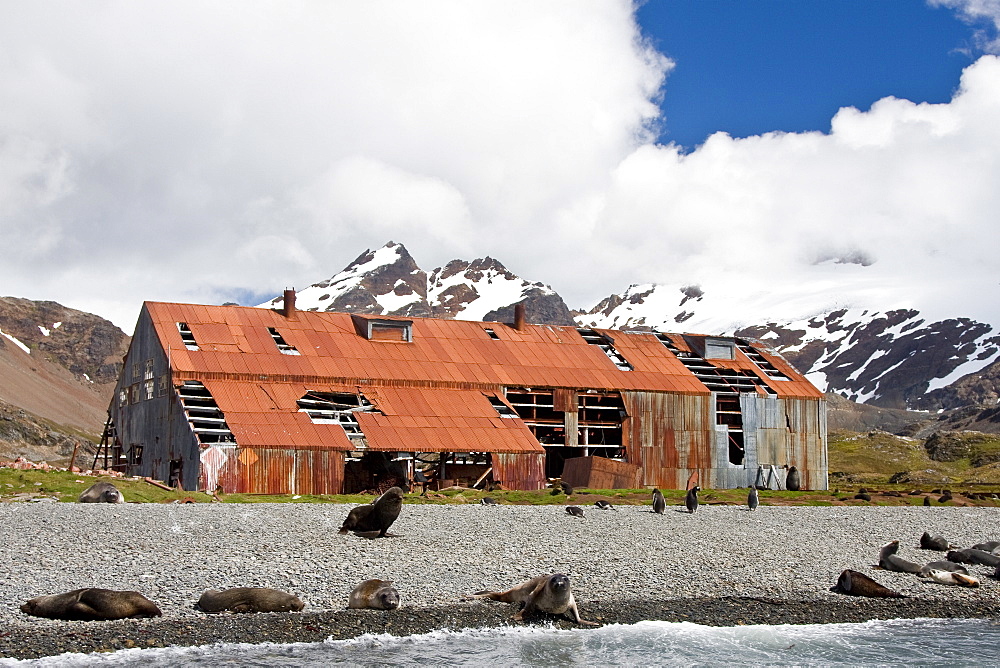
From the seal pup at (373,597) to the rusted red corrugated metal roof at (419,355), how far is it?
3246cm

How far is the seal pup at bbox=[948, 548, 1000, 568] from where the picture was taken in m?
28.4

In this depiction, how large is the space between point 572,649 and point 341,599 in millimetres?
4556

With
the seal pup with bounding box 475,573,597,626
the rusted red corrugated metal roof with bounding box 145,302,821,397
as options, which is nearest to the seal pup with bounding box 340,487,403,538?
the seal pup with bounding box 475,573,597,626

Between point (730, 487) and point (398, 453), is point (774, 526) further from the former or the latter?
point (730, 487)

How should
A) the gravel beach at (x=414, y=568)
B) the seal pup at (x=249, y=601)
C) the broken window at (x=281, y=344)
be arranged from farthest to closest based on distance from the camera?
the broken window at (x=281, y=344), the seal pup at (x=249, y=601), the gravel beach at (x=414, y=568)

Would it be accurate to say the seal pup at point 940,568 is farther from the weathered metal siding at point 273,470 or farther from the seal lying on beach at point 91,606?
the weathered metal siding at point 273,470

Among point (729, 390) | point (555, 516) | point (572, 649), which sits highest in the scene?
point (729, 390)

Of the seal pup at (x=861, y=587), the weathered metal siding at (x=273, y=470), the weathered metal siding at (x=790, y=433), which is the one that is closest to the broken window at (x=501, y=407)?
the weathered metal siding at (x=273, y=470)

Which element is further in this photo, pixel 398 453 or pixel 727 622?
pixel 398 453

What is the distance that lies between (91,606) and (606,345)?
163 feet

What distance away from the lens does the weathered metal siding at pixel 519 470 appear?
51.9 metres

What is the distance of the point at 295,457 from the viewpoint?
46812 millimetres

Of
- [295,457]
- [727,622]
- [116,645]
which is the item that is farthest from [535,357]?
[116,645]

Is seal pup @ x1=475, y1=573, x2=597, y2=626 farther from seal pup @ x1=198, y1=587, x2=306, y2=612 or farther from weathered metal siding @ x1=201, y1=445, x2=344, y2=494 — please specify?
weathered metal siding @ x1=201, y1=445, x2=344, y2=494
